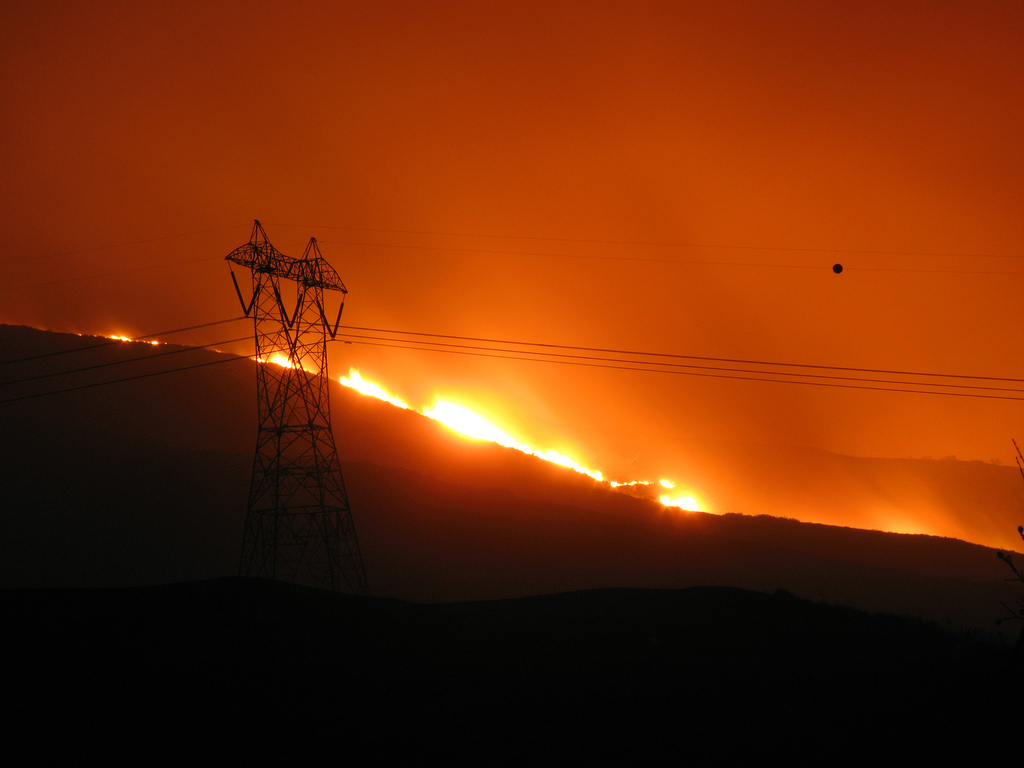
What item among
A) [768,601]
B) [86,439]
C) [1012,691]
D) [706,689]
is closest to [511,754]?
[706,689]

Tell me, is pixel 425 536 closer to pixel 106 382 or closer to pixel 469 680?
pixel 469 680

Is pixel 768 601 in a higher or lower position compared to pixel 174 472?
lower

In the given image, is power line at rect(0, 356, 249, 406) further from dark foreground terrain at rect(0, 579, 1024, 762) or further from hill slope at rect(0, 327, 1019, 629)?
dark foreground terrain at rect(0, 579, 1024, 762)

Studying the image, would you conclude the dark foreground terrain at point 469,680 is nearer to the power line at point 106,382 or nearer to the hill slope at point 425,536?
the hill slope at point 425,536

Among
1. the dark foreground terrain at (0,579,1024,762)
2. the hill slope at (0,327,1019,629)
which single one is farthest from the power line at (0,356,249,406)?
the dark foreground terrain at (0,579,1024,762)

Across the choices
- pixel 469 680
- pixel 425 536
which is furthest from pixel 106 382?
pixel 469 680

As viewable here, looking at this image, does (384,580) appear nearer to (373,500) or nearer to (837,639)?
(373,500)

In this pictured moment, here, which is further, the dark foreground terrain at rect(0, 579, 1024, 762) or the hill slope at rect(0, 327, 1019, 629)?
the hill slope at rect(0, 327, 1019, 629)

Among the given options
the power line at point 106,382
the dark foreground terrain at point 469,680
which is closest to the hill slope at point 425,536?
the power line at point 106,382
